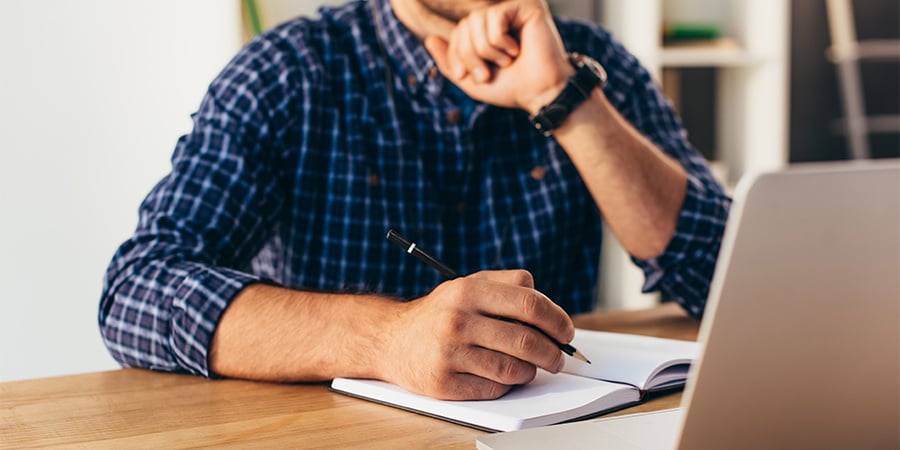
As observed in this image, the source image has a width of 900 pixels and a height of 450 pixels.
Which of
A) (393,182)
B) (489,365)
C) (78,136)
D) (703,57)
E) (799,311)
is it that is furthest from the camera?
(703,57)

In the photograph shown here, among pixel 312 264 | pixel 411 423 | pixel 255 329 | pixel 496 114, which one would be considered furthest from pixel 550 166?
pixel 411 423

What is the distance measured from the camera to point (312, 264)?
136 centimetres

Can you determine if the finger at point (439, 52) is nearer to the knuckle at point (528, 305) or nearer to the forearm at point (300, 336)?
the forearm at point (300, 336)

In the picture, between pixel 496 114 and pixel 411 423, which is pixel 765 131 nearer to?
pixel 496 114

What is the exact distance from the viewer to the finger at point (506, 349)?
30.0 inches

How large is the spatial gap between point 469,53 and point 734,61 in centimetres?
177

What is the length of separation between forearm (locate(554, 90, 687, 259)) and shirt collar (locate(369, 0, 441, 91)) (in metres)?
0.26

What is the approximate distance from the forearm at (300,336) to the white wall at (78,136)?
1335mm

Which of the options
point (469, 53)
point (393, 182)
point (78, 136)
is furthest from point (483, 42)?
point (78, 136)

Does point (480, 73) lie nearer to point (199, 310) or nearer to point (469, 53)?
point (469, 53)

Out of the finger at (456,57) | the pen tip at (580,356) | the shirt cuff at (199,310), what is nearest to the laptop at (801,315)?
the pen tip at (580,356)

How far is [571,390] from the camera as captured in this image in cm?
78

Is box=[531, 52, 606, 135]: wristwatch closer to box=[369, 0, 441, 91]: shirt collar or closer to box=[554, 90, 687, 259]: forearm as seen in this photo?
box=[554, 90, 687, 259]: forearm

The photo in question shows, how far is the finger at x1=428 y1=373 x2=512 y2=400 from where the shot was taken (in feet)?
2.50
